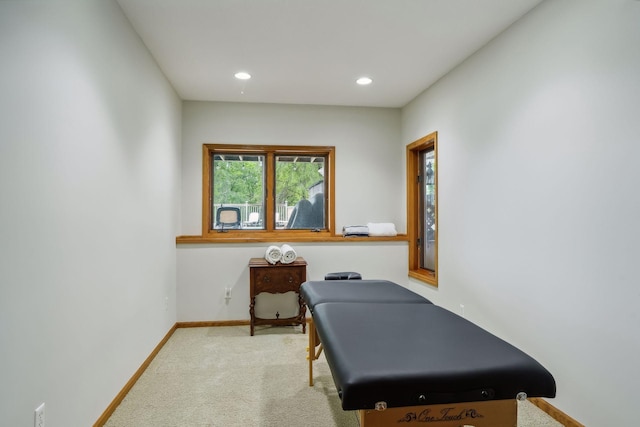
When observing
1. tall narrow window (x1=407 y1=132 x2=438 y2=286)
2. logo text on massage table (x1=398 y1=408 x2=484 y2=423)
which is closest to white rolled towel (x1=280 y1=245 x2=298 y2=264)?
tall narrow window (x1=407 y1=132 x2=438 y2=286)

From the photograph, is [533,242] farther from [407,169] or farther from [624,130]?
[407,169]

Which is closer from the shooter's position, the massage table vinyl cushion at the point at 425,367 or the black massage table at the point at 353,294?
the massage table vinyl cushion at the point at 425,367

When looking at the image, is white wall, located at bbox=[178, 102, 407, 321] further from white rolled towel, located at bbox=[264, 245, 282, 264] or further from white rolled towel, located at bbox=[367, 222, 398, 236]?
white rolled towel, located at bbox=[264, 245, 282, 264]

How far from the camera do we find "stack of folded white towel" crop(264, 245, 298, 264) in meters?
3.38

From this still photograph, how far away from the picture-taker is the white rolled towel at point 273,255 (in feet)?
11.1

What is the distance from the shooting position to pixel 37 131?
133 cm

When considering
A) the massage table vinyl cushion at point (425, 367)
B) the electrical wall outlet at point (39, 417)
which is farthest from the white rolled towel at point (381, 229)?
the electrical wall outlet at point (39, 417)

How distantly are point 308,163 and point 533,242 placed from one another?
2566 millimetres

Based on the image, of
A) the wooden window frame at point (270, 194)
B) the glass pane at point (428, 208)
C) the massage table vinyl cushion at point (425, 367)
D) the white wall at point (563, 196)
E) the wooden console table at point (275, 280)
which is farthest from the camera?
the wooden window frame at point (270, 194)

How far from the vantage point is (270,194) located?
395 centimetres

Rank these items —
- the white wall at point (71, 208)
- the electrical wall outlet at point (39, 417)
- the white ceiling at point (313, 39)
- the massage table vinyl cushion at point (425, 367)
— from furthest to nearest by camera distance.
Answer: the white ceiling at point (313, 39) → the electrical wall outlet at point (39, 417) → the white wall at point (71, 208) → the massage table vinyl cushion at point (425, 367)

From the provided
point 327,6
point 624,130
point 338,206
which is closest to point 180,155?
point 338,206

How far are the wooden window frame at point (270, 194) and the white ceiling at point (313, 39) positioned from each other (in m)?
0.63

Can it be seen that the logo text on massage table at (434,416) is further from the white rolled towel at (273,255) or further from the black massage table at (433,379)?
the white rolled towel at (273,255)
